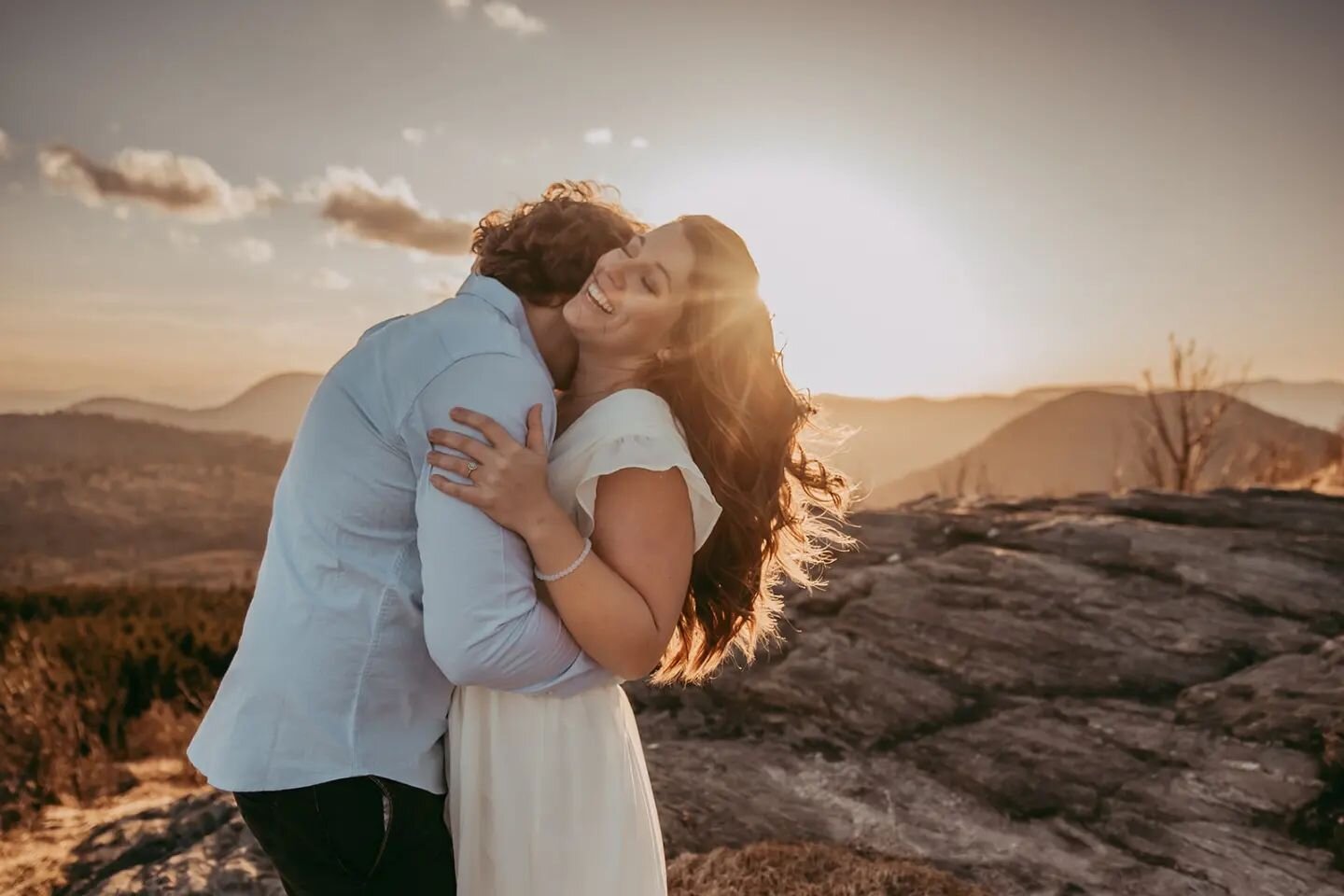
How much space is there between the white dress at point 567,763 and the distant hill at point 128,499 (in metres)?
24.5

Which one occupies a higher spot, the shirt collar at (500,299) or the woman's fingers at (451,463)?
the shirt collar at (500,299)

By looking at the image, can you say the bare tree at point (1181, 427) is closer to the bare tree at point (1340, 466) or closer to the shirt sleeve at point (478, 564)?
the bare tree at point (1340, 466)

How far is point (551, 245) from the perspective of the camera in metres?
2.25

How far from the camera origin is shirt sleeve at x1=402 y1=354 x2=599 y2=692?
1.67 metres

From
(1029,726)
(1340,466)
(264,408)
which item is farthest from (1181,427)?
(264,408)

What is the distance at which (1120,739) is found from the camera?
4.76 meters

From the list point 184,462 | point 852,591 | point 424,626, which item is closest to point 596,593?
point 424,626

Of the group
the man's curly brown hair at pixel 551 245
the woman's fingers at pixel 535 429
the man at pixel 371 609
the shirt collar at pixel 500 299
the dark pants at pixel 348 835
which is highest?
the man's curly brown hair at pixel 551 245

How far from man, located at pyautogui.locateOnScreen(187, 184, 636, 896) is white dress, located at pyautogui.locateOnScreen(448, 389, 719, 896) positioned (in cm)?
18

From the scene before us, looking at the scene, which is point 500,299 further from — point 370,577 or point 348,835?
point 348,835

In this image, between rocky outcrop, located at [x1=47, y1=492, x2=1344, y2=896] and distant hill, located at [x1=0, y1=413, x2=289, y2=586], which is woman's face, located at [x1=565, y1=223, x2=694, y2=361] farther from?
distant hill, located at [x1=0, y1=413, x2=289, y2=586]

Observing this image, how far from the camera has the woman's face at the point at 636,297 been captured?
2170 millimetres

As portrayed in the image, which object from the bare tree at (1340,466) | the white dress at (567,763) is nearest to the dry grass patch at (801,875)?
the white dress at (567,763)

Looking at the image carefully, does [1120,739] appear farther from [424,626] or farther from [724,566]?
[424,626]
